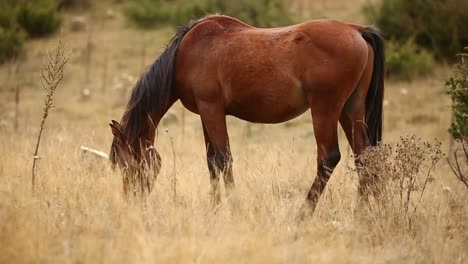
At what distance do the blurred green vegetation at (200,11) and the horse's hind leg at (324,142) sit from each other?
969 cm

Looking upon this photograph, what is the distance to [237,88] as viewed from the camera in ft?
18.0

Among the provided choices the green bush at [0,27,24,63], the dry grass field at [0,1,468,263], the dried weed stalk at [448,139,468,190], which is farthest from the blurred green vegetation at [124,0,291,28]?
the dried weed stalk at [448,139,468,190]

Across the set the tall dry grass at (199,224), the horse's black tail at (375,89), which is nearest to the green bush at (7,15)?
the tall dry grass at (199,224)

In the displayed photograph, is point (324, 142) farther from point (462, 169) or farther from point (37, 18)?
point (37, 18)

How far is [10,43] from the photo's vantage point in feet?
45.4

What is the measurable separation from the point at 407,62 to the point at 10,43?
855cm

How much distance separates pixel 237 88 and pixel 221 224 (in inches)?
57.2

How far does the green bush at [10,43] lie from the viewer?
13.7 meters

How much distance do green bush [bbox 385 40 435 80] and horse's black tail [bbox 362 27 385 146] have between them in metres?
7.31

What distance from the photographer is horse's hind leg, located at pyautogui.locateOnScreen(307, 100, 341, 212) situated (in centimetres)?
532

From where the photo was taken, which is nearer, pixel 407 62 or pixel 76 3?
pixel 407 62

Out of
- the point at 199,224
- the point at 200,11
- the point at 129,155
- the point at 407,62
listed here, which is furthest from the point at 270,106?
the point at 200,11

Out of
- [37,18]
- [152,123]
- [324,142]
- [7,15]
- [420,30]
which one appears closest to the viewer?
[324,142]

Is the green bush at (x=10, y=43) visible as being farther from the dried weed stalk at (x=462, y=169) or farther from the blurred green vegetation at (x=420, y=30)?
the dried weed stalk at (x=462, y=169)
